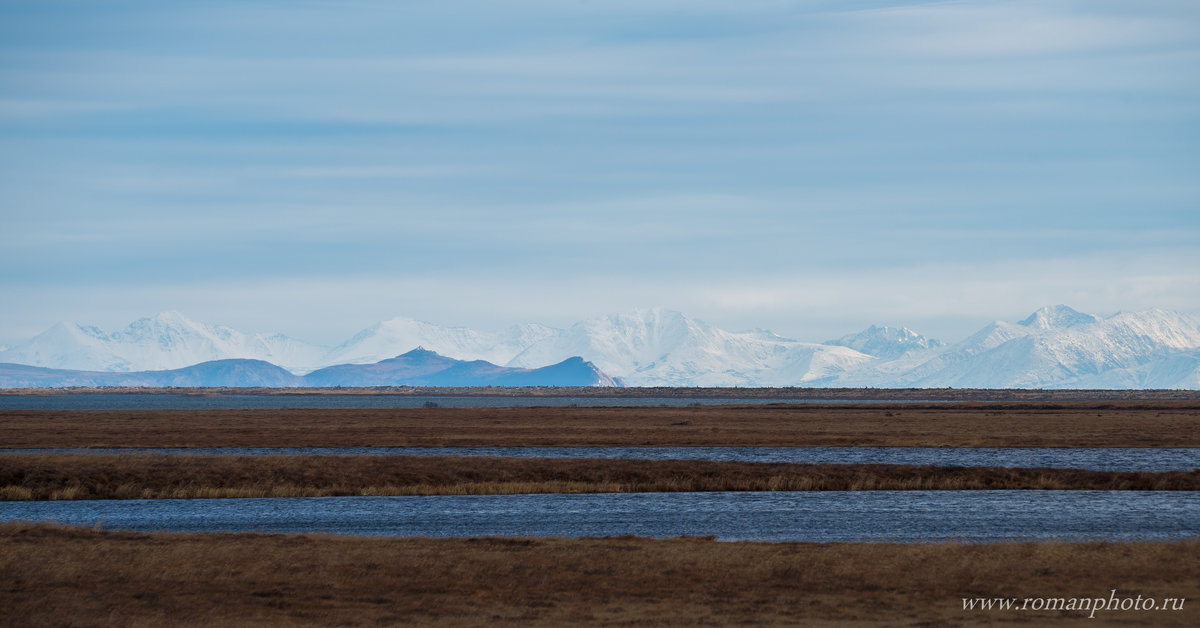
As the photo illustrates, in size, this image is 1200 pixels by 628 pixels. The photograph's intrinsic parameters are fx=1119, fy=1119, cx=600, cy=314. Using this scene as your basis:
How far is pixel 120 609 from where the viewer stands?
24.6 metres

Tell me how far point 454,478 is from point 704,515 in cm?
1770

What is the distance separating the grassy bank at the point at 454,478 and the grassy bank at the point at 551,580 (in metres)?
19.2

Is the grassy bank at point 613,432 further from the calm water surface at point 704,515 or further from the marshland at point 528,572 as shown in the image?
the calm water surface at point 704,515

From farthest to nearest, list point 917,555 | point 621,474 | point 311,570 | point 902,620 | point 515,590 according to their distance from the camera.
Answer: point 621,474, point 917,555, point 311,570, point 515,590, point 902,620

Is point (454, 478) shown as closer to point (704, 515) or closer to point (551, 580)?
point (704, 515)

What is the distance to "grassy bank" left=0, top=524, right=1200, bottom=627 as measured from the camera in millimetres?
23766

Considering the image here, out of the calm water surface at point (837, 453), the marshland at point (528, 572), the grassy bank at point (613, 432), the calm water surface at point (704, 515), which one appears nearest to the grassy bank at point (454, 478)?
the marshland at point (528, 572)

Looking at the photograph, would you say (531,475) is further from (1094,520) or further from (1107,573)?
(1107,573)

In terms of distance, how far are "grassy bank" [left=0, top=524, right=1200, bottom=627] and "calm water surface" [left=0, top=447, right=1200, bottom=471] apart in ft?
128

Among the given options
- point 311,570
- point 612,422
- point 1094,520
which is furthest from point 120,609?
point 612,422

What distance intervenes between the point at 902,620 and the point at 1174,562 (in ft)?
35.6

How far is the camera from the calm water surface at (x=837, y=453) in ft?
230

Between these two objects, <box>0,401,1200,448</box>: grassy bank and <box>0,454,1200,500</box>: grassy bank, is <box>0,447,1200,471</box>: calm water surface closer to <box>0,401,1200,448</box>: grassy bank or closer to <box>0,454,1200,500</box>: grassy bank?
<box>0,401,1200,448</box>: grassy bank

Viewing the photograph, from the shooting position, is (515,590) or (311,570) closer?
(515,590)
